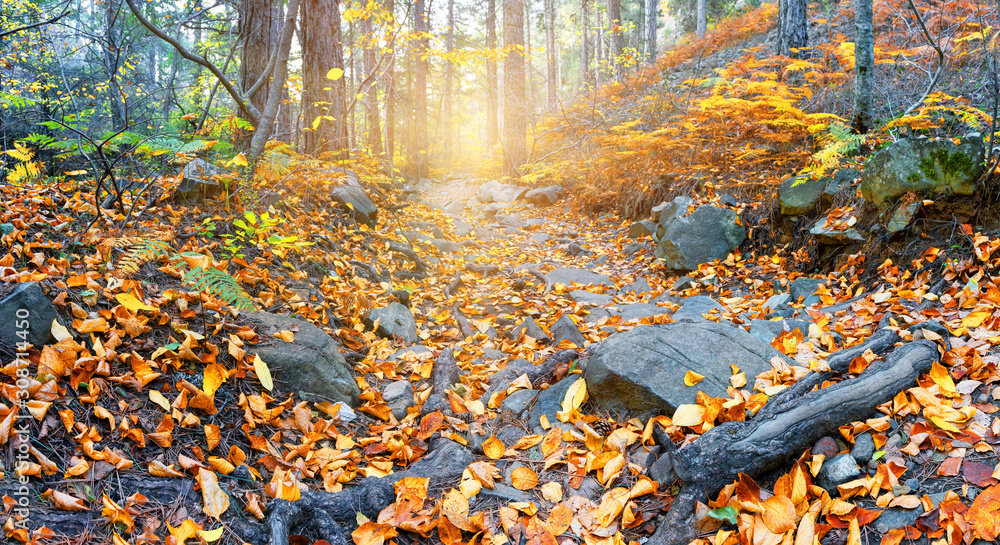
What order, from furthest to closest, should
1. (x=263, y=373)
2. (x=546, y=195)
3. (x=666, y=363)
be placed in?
(x=546, y=195) < (x=666, y=363) < (x=263, y=373)

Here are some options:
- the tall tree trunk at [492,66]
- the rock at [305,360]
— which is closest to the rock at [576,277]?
the rock at [305,360]

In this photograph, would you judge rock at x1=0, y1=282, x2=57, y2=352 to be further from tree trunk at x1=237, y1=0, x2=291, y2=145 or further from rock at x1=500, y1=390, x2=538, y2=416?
tree trunk at x1=237, y1=0, x2=291, y2=145

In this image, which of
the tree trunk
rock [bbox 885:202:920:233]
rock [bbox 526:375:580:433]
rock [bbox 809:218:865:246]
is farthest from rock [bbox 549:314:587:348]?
the tree trunk

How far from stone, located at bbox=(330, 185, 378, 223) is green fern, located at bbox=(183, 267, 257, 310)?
11.1 feet

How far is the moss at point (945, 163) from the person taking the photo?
3.60 metres

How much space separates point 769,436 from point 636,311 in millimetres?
2617

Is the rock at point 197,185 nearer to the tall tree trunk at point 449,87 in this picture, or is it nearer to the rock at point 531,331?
the rock at point 531,331

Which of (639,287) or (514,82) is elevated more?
(514,82)

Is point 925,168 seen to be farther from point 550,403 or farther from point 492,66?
point 492,66

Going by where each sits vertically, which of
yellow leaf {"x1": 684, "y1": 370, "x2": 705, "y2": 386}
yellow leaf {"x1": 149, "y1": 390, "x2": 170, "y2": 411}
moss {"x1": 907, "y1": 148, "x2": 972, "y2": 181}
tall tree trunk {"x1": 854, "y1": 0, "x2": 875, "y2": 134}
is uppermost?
tall tree trunk {"x1": 854, "y1": 0, "x2": 875, "y2": 134}

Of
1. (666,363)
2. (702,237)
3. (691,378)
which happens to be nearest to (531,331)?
(666,363)

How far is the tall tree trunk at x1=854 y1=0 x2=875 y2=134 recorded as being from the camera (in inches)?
215

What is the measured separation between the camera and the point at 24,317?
204 cm

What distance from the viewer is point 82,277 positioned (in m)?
2.43
